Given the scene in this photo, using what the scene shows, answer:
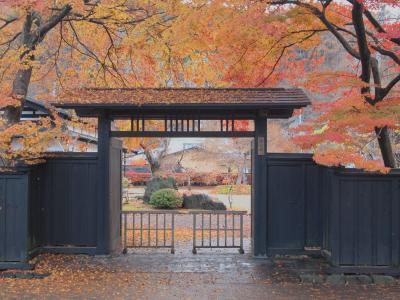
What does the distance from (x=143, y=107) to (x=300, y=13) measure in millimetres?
3941

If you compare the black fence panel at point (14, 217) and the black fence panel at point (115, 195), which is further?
the black fence panel at point (115, 195)

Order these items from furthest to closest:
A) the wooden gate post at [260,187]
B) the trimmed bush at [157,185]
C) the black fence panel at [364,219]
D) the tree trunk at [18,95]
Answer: the trimmed bush at [157,185], the tree trunk at [18,95], the wooden gate post at [260,187], the black fence panel at [364,219]

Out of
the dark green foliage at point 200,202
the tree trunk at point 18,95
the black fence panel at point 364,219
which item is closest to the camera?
the black fence panel at point 364,219

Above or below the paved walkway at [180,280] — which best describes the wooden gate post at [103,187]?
above

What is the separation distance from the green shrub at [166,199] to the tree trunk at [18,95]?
37.3 feet

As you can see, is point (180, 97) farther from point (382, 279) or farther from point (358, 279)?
point (382, 279)

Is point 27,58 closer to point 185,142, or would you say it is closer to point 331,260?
point 331,260

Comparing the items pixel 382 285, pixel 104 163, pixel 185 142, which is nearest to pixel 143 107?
pixel 104 163

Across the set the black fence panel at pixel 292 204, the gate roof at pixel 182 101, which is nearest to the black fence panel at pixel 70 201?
the gate roof at pixel 182 101

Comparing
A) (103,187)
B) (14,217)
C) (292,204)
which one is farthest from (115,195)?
(292,204)

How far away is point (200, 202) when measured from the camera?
75.4 feet

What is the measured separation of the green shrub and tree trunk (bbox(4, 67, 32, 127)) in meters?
11.4

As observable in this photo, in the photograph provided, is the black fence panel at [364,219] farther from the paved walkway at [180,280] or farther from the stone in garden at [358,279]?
the paved walkway at [180,280]

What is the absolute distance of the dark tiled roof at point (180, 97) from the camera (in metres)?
10.6
